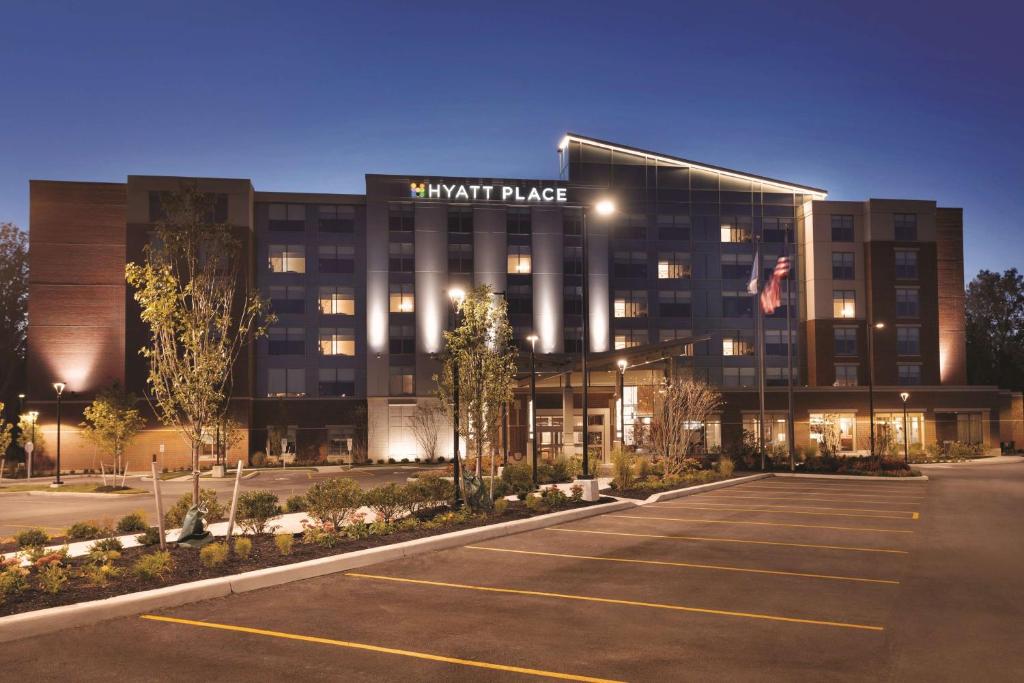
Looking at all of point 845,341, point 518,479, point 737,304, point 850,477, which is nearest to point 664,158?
point 737,304

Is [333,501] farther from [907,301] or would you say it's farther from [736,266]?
[907,301]

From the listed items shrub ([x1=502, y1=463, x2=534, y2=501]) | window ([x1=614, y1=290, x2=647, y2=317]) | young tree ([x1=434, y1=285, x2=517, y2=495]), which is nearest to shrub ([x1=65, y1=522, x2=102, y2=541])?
young tree ([x1=434, y1=285, x2=517, y2=495])

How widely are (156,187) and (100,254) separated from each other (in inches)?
255

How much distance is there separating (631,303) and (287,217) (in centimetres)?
2972

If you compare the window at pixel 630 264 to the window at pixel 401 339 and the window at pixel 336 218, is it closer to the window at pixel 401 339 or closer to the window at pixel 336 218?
the window at pixel 401 339

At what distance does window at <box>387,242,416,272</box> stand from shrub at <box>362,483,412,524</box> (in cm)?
4805

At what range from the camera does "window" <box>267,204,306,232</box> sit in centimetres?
6638

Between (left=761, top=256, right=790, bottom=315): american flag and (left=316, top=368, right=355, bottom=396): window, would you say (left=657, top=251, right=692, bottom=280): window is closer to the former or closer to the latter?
(left=761, top=256, right=790, bottom=315): american flag

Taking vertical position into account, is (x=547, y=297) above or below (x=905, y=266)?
below

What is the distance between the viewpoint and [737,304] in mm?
72750

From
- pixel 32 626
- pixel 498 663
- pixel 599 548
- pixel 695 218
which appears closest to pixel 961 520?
pixel 599 548

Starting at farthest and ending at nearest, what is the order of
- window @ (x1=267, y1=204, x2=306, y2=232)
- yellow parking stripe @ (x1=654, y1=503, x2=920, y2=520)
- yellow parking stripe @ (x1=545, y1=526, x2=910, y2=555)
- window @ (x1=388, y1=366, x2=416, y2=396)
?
window @ (x1=267, y1=204, x2=306, y2=232)
window @ (x1=388, y1=366, x2=416, y2=396)
yellow parking stripe @ (x1=654, y1=503, x2=920, y2=520)
yellow parking stripe @ (x1=545, y1=526, x2=910, y2=555)

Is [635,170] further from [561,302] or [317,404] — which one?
[317,404]

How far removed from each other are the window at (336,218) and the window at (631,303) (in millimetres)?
23372
